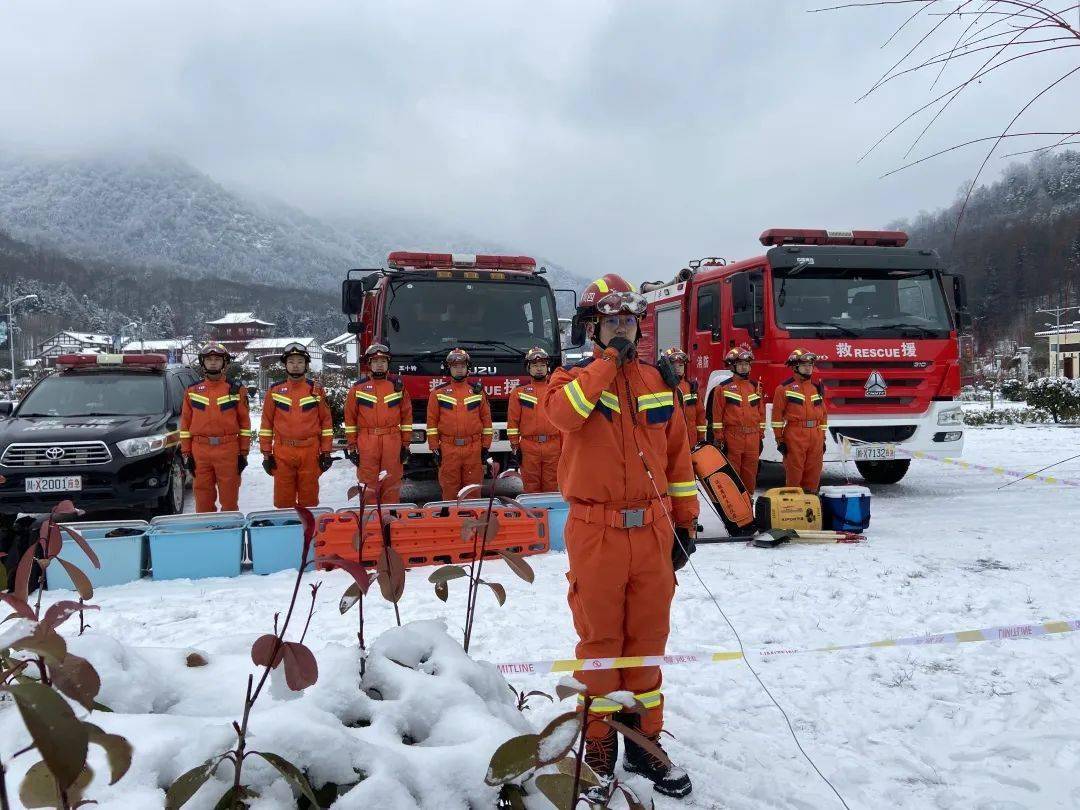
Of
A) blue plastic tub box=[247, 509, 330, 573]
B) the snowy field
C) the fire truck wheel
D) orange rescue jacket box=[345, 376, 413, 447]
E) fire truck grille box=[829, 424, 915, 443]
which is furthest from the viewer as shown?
the fire truck wheel

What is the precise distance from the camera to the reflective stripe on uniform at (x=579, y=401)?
2846mm

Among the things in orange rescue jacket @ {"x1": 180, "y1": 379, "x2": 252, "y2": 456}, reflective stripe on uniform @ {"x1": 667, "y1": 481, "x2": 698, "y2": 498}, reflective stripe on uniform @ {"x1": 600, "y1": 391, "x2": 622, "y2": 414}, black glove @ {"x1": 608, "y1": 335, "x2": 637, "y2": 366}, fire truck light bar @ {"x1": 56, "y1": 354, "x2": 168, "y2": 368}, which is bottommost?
reflective stripe on uniform @ {"x1": 667, "y1": 481, "x2": 698, "y2": 498}

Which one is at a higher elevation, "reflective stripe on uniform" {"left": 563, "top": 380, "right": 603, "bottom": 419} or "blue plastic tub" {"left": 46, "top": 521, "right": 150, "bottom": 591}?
"reflective stripe on uniform" {"left": 563, "top": 380, "right": 603, "bottom": 419}

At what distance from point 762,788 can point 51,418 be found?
7270 millimetres

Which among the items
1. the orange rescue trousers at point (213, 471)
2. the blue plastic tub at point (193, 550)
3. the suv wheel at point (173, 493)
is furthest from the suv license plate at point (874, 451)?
the suv wheel at point (173, 493)

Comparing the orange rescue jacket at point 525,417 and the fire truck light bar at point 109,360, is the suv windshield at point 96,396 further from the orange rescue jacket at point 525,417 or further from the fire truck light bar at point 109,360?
the orange rescue jacket at point 525,417

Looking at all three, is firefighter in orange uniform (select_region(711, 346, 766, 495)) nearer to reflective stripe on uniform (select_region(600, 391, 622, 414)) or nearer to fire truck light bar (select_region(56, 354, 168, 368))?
reflective stripe on uniform (select_region(600, 391, 622, 414))

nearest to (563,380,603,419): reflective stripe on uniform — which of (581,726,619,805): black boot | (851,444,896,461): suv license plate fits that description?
(581,726,619,805): black boot

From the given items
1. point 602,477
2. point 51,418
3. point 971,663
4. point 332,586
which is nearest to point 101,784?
point 602,477

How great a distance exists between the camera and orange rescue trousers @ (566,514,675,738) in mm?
2828

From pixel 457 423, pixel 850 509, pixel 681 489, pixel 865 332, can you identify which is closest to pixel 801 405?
pixel 865 332

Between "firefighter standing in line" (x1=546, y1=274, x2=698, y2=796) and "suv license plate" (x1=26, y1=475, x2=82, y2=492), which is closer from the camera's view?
"firefighter standing in line" (x1=546, y1=274, x2=698, y2=796)

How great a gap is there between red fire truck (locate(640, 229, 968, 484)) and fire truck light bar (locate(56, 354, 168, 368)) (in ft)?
21.9

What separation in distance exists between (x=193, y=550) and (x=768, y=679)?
428 cm
